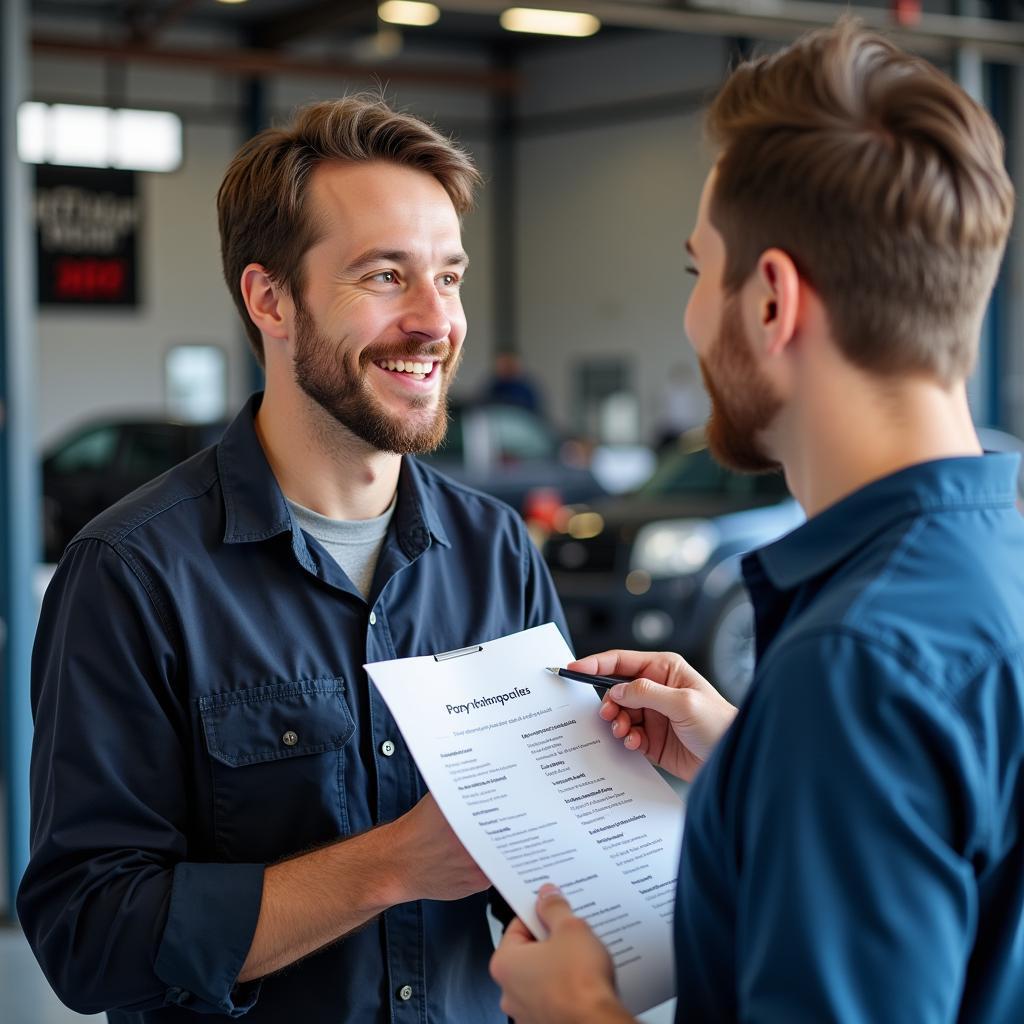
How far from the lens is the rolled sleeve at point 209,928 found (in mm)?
1575

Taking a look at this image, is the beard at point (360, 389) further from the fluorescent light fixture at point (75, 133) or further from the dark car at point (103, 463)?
the fluorescent light fixture at point (75, 133)

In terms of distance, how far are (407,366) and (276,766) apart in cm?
60

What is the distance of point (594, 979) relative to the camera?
1230 millimetres

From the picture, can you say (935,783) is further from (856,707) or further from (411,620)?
(411,620)

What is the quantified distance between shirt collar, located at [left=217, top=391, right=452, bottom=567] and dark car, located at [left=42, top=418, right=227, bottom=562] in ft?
26.7

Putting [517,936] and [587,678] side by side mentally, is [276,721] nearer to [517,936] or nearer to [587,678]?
[587,678]

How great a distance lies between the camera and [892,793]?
101 cm


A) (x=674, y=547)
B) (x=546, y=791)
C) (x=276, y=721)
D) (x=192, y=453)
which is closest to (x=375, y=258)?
(x=276, y=721)

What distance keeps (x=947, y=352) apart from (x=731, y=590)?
5581 mm

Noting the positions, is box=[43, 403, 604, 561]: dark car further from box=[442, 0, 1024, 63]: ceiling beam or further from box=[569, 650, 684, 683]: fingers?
box=[569, 650, 684, 683]: fingers

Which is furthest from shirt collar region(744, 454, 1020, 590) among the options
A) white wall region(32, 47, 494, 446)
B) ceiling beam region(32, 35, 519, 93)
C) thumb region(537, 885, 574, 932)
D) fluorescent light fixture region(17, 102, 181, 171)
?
white wall region(32, 47, 494, 446)

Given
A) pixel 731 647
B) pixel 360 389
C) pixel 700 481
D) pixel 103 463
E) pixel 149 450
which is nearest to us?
pixel 360 389

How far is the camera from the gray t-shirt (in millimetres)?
1936

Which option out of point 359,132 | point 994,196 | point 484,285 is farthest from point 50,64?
point 994,196
